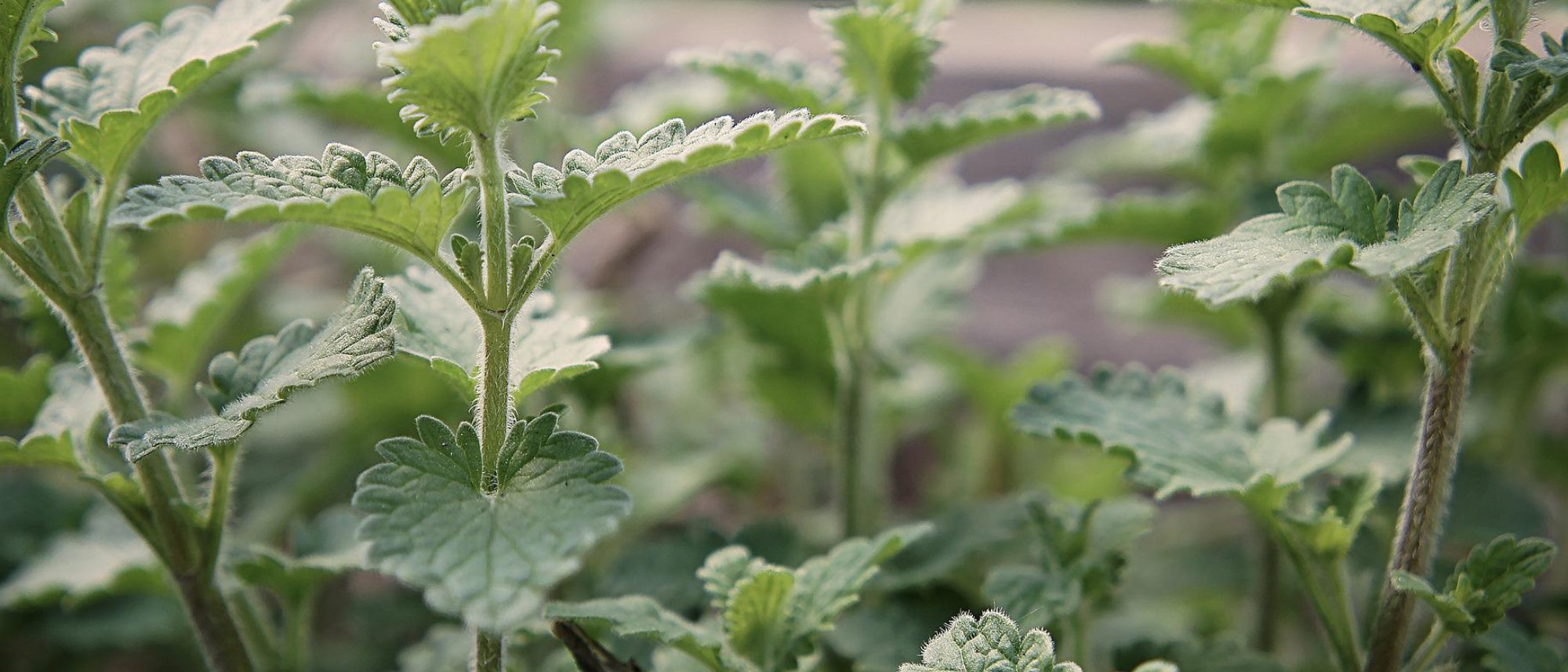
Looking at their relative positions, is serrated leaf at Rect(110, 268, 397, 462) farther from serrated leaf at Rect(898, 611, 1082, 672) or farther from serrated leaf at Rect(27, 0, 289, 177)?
serrated leaf at Rect(898, 611, 1082, 672)

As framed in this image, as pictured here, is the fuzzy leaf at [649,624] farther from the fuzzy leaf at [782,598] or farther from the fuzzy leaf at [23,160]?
the fuzzy leaf at [23,160]

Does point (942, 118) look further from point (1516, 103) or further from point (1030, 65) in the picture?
point (1030, 65)

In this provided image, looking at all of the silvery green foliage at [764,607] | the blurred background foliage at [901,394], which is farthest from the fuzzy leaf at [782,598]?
the blurred background foliage at [901,394]

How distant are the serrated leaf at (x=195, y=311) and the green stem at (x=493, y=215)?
600 mm

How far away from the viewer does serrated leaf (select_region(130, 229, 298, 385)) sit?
1.36 meters

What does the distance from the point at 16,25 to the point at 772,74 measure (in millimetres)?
768

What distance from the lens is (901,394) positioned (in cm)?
198

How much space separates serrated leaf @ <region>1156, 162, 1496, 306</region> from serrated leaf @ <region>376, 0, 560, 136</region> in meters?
0.49

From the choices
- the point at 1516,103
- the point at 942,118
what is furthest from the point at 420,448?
the point at 1516,103

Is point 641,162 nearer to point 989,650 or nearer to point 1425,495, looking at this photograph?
point 989,650

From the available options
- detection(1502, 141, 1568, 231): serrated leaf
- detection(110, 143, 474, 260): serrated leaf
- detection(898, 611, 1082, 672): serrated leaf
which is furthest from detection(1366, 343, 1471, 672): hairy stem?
detection(110, 143, 474, 260): serrated leaf

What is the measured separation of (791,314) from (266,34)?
31.4 inches

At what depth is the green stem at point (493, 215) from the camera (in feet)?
2.86

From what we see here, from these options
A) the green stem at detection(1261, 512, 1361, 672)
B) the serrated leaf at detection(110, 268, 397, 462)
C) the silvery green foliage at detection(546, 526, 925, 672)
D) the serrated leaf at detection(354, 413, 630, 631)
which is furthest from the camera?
the green stem at detection(1261, 512, 1361, 672)
